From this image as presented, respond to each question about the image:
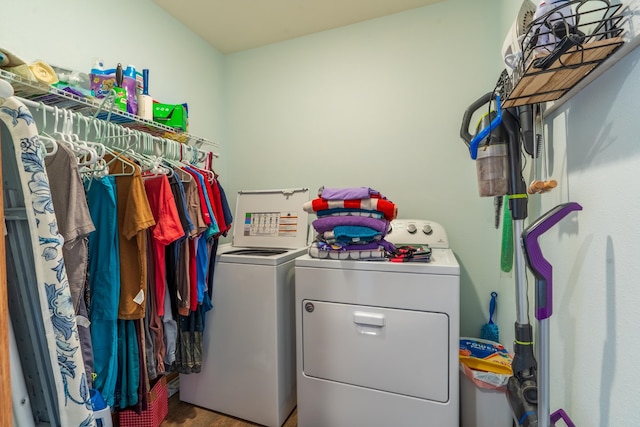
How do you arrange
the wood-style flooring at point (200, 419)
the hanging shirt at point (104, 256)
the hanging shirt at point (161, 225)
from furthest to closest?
the wood-style flooring at point (200, 419) < the hanging shirt at point (161, 225) < the hanging shirt at point (104, 256)

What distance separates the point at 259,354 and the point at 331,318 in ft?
1.69

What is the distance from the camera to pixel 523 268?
93 cm

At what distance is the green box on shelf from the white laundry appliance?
85 cm

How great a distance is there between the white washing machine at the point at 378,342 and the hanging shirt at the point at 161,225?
622 mm

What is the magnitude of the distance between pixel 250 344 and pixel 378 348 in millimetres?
739

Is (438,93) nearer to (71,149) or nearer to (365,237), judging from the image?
(365,237)

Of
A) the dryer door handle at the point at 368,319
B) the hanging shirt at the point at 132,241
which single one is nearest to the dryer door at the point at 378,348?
the dryer door handle at the point at 368,319

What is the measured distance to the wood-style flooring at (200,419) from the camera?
1672 millimetres

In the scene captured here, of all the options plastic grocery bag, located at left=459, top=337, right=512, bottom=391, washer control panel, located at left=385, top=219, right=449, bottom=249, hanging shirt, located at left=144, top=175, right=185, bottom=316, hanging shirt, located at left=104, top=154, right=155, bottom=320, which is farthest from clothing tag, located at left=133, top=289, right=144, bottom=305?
plastic grocery bag, located at left=459, top=337, right=512, bottom=391

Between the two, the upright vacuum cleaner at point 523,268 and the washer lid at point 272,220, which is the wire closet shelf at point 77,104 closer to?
the washer lid at point 272,220

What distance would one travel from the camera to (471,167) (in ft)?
6.27

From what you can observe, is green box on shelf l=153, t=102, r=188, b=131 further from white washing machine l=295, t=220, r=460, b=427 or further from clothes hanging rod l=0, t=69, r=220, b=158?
white washing machine l=295, t=220, r=460, b=427

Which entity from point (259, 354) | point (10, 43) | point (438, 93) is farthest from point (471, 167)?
point (10, 43)

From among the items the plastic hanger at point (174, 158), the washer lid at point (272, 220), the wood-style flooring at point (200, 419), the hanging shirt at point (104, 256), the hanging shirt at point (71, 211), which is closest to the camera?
the hanging shirt at point (71, 211)
